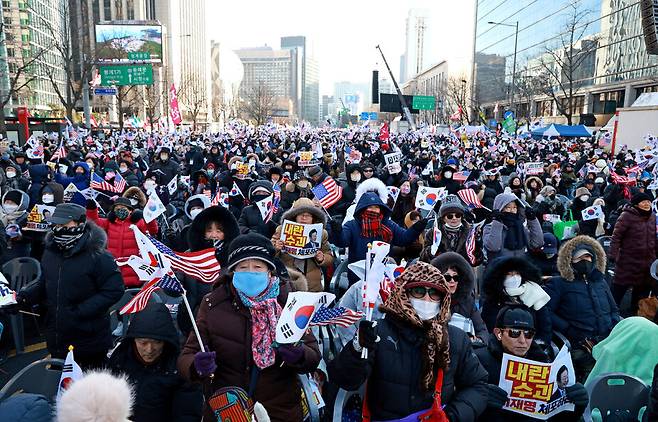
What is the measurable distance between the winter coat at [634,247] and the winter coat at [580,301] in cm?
213

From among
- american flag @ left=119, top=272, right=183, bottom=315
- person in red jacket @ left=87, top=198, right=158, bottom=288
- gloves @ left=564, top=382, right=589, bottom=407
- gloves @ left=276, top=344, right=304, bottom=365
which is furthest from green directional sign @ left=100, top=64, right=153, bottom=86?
gloves @ left=564, top=382, right=589, bottom=407

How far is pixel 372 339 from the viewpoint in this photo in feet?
8.55

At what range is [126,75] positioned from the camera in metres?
32.8

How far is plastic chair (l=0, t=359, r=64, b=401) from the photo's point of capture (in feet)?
11.0

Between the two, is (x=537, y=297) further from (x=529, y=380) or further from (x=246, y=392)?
(x=246, y=392)

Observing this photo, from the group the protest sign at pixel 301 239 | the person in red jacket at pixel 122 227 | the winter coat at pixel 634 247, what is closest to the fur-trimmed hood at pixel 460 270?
the protest sign at pixel 301 239

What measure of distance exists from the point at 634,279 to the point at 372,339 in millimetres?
5465

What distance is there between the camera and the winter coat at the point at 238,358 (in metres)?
2.96

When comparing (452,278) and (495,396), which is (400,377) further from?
Answer: (452,278)

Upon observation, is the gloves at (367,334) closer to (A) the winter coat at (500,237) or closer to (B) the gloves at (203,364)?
(B) the gloves at (203,364)

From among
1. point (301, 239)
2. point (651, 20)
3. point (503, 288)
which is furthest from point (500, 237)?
point (651, 20)

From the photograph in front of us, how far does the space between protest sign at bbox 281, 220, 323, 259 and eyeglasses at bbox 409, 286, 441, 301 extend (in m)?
2.47

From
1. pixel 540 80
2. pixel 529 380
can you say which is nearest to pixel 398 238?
pixel 529 380

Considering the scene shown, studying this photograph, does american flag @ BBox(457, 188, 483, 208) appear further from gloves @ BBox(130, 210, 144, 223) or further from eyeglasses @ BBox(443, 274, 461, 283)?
gloves @ BBox(130, 210, 144, 223)
